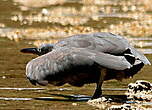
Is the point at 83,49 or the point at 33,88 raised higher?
the point at 83,49

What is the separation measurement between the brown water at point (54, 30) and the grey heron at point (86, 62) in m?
0.36

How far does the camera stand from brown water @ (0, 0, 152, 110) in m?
10.3

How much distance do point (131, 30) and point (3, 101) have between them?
9076mm

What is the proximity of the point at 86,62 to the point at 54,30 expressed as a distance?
9.56m

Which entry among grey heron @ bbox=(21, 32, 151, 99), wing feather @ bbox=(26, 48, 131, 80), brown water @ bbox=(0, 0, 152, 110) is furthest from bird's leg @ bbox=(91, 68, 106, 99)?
wing feather @ bbox=(26, 48, 131, 80)

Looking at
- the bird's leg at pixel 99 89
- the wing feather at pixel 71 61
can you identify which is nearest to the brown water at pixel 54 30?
the bird's leg at pixel 99 89

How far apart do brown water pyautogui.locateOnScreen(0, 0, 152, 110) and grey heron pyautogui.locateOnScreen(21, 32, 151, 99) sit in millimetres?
356

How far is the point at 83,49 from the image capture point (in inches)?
384

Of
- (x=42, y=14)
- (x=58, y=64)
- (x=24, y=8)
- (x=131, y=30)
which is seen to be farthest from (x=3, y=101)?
(x=24, y=8)

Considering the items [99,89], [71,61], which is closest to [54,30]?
[99,89]

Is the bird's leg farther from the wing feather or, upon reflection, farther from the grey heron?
the wing feather

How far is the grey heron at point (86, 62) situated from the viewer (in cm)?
956

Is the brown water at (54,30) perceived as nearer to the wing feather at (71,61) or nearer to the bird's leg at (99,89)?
the bird's leg at (99,89)

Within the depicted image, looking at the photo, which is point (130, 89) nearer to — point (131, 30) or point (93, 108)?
point (93, 108)
